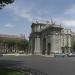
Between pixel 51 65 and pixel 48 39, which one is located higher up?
pixel 48 39

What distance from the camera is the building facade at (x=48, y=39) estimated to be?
14773cm

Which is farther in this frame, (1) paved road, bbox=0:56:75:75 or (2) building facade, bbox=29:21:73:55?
(2) building facade, bbox=29:21:73:55

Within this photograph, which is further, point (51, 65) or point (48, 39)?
point (48, 39)

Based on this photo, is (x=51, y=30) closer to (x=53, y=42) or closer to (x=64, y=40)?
(x=53, y=42)

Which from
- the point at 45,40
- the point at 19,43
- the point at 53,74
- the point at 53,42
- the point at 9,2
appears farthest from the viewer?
the point at 19,43

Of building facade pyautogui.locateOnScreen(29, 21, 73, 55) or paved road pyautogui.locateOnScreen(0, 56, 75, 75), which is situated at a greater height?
building facade pyautogui.locateOnScreen(29, 21, 73, 55)

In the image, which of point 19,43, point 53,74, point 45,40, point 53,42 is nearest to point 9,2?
point 53,74

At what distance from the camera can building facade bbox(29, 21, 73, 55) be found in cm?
14773

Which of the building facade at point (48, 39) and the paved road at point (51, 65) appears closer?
the paved road at point (51, 65)

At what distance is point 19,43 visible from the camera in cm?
18262

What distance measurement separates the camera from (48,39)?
151 meters

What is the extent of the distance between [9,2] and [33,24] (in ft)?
475

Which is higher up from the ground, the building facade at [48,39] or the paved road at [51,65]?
the building facade at [48,39]

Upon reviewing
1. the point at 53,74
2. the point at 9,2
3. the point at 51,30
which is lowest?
the point at 53,74
